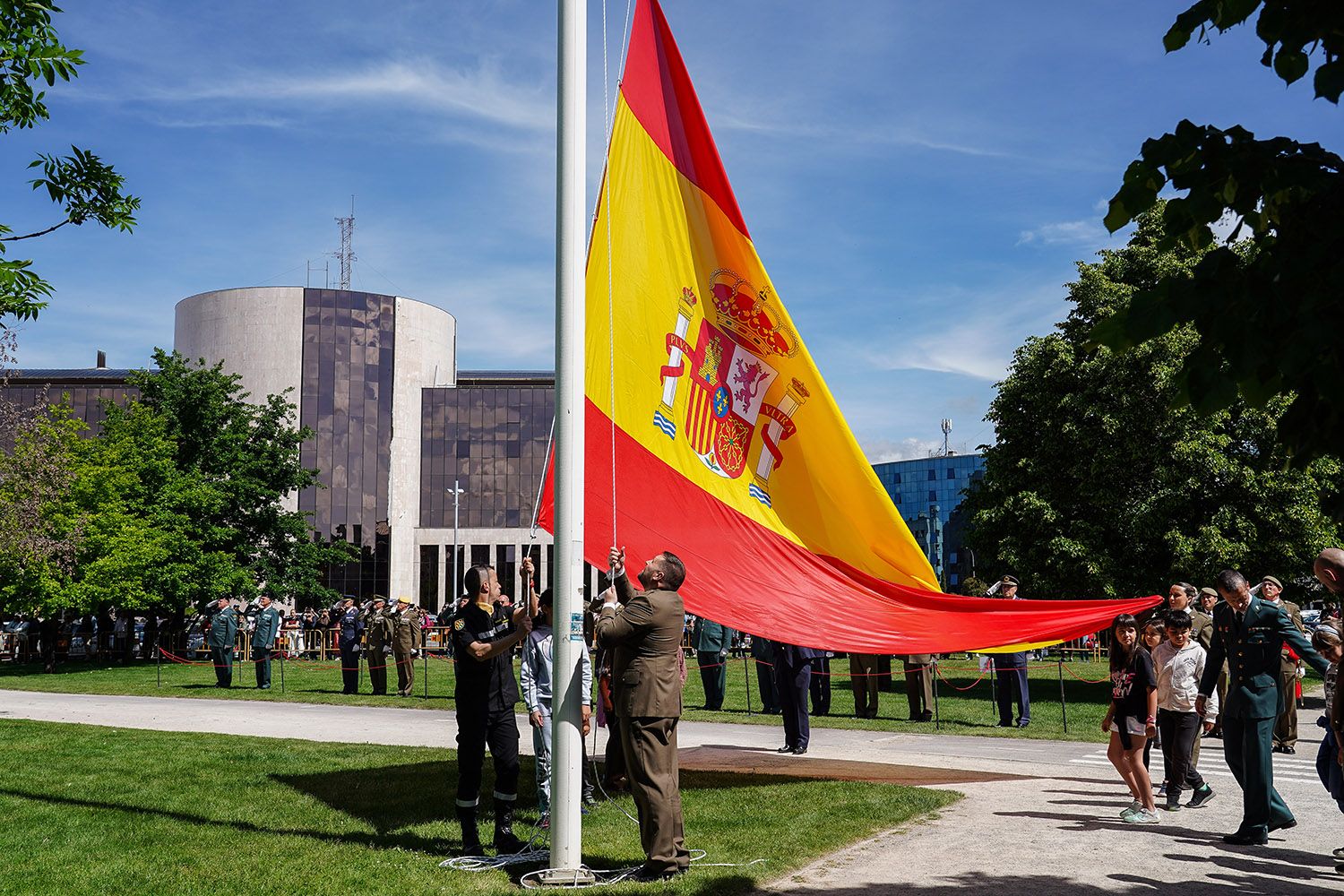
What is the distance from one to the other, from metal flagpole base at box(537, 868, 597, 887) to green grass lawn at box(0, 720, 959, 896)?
9.4 inches

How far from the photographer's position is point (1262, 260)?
12.5 feet

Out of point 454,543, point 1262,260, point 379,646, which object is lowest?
point 379,646

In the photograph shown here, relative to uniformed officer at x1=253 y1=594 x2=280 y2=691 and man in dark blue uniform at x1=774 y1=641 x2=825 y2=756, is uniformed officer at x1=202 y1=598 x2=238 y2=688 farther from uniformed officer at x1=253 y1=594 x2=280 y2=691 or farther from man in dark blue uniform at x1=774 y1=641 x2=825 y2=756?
man in dark blue uniform at x1=774 y1=641 x2=825 y2=756

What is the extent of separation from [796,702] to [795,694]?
0.11 metres

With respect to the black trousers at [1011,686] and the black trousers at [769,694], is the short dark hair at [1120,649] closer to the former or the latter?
the black trousers at [1011,686]

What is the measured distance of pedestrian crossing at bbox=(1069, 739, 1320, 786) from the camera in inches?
474

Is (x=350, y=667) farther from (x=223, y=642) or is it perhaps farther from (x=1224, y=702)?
(x=1224, y=702)

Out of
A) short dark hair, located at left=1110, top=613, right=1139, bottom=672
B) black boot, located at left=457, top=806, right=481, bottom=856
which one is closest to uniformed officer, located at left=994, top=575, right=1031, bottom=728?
short dark hair, located at left=1110, top=613, right=1139, bottom=672

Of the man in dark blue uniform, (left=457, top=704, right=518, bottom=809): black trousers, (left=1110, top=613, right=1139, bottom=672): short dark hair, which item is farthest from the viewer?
the man in dark blue uniform

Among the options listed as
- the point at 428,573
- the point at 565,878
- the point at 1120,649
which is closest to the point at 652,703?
the point at 565,878

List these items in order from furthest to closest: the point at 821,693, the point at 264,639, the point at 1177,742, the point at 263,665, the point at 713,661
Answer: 1. the point at 263,665
2. the point at 264,639
3. the point at 713,661
4. the point at 821,693
5. the point at 1177,742

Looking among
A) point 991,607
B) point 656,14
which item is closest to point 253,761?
point 991,607

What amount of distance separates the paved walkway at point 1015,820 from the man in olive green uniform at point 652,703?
799 millimetres

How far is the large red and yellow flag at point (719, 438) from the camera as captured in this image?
10.2 metres
